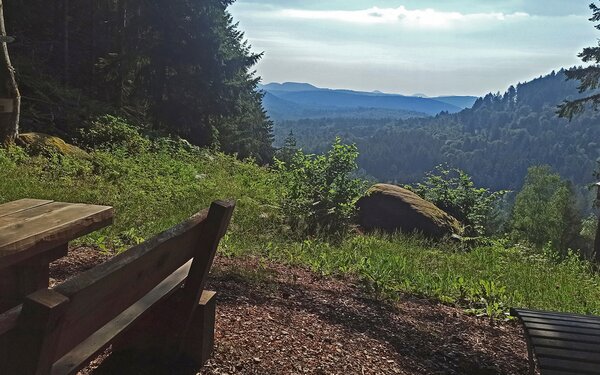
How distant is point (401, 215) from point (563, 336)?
862cm

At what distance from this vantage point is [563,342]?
318 centimetres

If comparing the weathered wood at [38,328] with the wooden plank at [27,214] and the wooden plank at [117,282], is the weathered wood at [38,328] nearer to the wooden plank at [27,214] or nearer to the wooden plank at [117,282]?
the wooden plank at [117,282]

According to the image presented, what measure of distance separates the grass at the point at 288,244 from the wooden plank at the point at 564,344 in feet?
7.79

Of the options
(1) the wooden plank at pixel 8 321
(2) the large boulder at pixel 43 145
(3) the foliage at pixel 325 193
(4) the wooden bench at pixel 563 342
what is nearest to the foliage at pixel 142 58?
(2) the large boulder at pixel 43 145

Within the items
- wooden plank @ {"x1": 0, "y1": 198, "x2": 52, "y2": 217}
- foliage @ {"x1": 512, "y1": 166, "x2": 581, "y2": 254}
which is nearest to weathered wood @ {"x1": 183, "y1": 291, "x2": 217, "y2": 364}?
wooden plank @ {"x1": 0, "y1": 198, "x2": 52, "y2": 217}

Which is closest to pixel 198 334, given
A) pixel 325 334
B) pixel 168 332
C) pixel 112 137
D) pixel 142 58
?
pixel 168 332

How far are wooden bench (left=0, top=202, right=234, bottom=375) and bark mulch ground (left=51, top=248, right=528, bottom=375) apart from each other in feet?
0.68

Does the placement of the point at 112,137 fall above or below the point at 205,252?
below

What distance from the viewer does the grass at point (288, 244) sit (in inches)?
246

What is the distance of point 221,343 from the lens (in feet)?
11.5

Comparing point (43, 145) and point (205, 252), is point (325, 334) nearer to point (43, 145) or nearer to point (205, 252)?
point (205, 252)

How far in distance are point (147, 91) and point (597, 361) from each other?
2183cm

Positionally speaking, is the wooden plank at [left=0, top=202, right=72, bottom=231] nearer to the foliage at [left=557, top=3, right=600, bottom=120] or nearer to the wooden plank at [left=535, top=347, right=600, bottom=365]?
the wooden plank at [left=535, top=347, right=600, bottom=365]

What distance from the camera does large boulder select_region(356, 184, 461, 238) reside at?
455 inches
